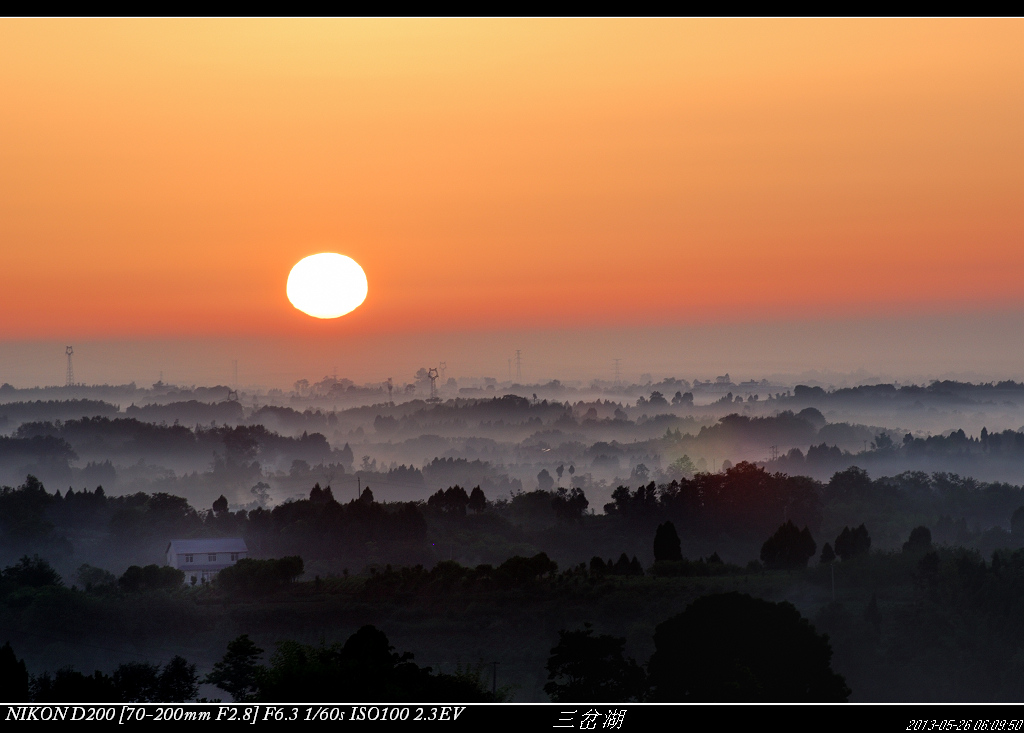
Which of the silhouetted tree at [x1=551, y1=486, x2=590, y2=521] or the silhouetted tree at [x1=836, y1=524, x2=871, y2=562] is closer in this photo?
the silhouetted tree at [x1=836, y1=524, x2=871, y2=562]

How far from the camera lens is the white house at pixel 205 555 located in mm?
75412

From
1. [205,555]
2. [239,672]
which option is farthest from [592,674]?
[205,555]

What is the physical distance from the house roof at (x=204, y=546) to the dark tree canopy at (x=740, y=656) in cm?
5378

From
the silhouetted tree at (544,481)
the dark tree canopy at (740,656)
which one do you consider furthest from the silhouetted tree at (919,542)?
the silhouetted tree at (544,481)

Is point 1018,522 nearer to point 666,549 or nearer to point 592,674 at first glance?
point 666,549

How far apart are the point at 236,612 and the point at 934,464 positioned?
439 ft

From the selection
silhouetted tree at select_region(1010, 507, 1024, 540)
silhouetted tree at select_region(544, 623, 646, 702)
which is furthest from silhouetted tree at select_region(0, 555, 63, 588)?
silhouetted tree at select_region(1010, 507, 1024, 540)

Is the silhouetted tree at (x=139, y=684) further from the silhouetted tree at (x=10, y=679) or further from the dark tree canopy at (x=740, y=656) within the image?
the dark tree canopy at (x=740, y=656)

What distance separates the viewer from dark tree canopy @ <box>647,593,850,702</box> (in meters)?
30.5

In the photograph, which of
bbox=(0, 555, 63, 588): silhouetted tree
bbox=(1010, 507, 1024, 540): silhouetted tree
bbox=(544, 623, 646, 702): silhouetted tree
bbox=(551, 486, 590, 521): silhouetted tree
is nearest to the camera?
bbox=(544, 623, 646, 702): silhouetted tree

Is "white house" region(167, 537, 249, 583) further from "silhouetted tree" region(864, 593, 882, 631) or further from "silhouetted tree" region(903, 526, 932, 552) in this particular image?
"silhouetted tree" region(903, 526, 932, 552)

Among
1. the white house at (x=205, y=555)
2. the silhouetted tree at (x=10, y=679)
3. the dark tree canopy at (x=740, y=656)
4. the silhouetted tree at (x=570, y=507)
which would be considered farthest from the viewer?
the silhouetted tree at (x=570, y=507)
